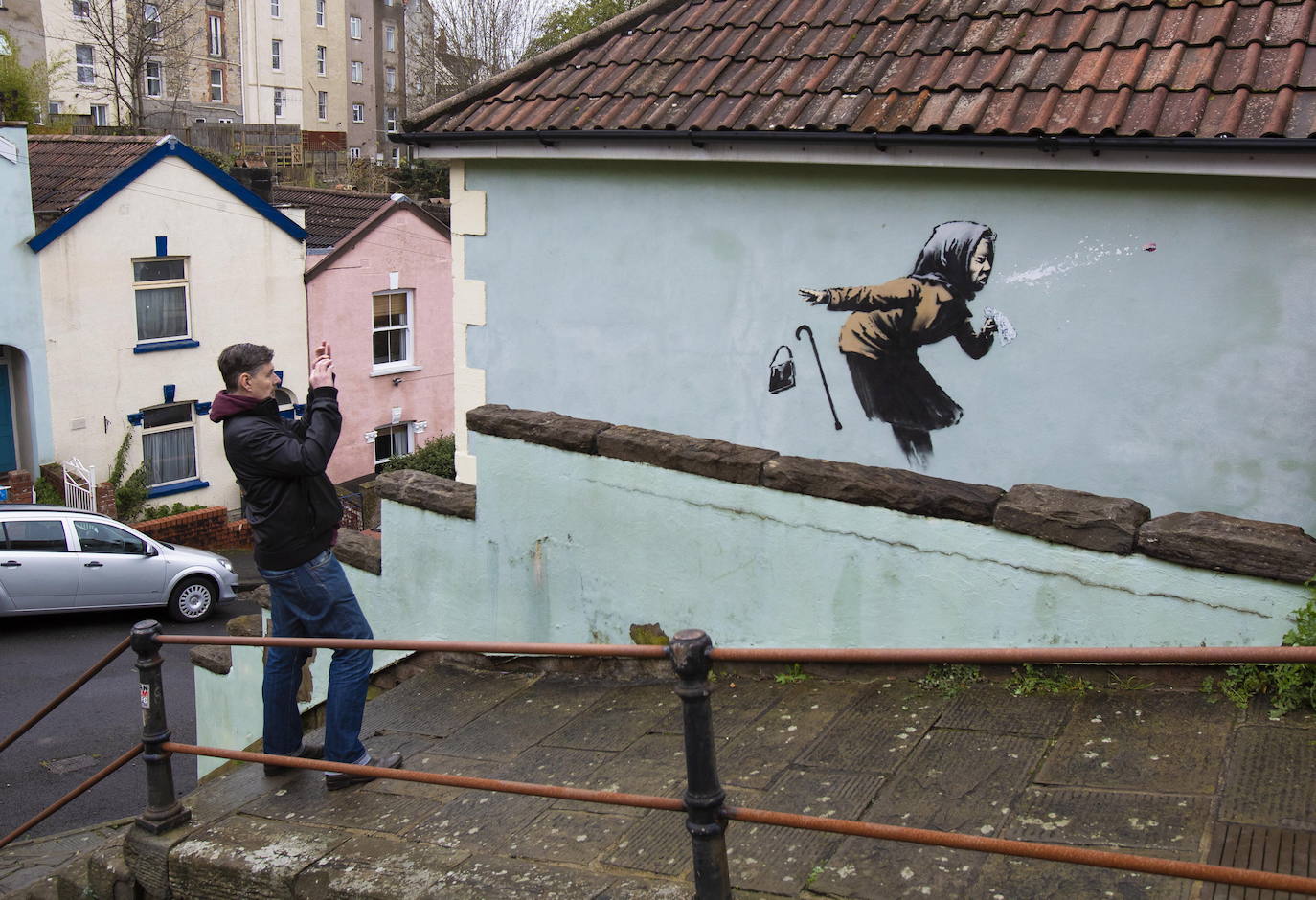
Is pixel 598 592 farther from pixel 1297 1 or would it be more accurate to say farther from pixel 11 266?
pixel 11 266

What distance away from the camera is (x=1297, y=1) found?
6.42 meters

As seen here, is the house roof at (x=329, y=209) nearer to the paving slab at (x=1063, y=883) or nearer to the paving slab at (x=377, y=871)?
the paving slab at (x=377, y=871)

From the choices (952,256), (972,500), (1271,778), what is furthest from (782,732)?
(952,256)

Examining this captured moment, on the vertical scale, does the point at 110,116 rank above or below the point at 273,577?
above

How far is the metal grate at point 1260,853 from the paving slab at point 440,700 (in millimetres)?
3252

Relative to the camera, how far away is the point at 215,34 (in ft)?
156

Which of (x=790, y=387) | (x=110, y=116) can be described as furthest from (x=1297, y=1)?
(x=110, y=116)

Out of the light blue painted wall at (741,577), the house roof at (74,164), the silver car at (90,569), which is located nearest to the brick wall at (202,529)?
the silver car at (90,569)

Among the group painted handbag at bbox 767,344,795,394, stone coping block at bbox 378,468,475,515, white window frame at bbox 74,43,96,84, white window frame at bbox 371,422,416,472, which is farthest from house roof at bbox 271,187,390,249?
stone coping block at bbox 378,468,475,515

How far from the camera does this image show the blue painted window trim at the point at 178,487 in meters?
22.3

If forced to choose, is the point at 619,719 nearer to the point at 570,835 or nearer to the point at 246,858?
the point at 570,835

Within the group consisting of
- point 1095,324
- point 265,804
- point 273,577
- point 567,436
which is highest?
point 1095,324

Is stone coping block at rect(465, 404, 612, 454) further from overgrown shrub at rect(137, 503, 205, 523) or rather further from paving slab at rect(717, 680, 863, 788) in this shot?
overgrown shrub at rect(137, 503, 205, 523)

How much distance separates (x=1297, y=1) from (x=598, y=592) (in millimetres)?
4687
